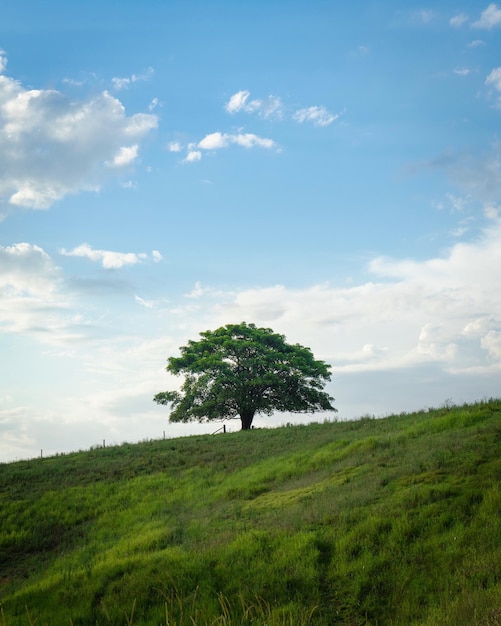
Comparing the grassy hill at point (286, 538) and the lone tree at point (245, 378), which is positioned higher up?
the lone tree at point (245, 378)

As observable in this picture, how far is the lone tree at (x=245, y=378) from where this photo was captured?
50500mm

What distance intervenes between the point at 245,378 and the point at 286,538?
118 feet

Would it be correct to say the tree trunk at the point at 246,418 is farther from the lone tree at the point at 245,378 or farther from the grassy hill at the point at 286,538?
the grassy hill at the point at 286,538

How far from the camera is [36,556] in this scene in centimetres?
2244

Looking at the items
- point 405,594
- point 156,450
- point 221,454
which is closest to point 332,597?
point 405,594

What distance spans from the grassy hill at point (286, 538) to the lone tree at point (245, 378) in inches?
751

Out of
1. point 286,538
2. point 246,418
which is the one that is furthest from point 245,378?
point 286,538

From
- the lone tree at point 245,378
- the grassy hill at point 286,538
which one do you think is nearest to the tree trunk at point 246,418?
the lone tree at point 245,378

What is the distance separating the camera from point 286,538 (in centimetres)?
1471

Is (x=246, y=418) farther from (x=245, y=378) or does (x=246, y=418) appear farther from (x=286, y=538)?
(x=286, y=538)

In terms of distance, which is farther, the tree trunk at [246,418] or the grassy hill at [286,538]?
the tree trunk at [246,418]

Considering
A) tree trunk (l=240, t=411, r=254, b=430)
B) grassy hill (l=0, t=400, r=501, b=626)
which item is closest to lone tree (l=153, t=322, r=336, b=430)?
tree trunk (l=240, t=411, r=254, b=430)

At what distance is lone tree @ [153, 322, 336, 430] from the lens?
5050 cm

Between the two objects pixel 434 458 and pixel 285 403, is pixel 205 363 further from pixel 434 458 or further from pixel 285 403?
pixel 434 458
